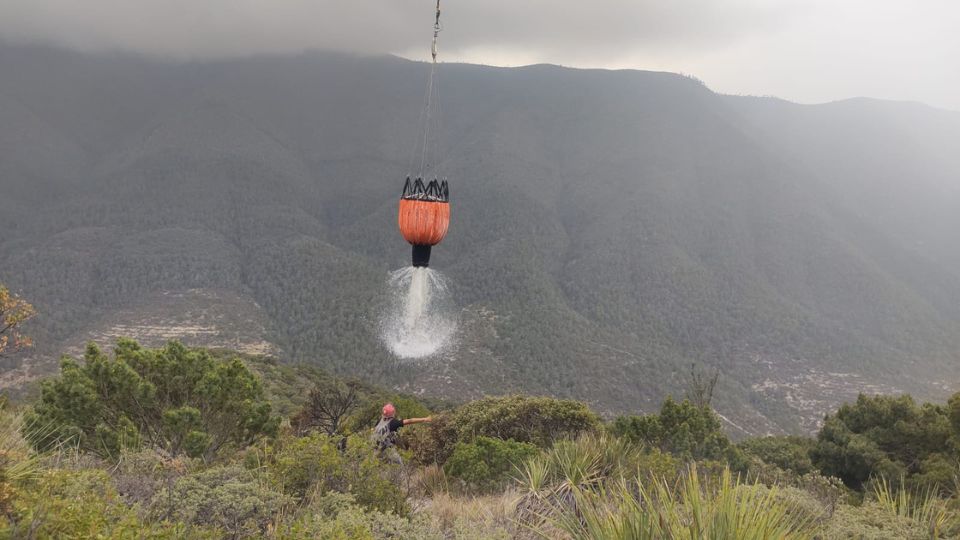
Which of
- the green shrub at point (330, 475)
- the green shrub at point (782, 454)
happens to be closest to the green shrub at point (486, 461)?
the green shrub at point (330, 475)

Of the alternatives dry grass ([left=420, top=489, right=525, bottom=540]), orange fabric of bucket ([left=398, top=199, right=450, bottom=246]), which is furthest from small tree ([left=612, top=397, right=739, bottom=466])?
orange fabric of bucket ([left=398, top=199, right=450, bottom=246])

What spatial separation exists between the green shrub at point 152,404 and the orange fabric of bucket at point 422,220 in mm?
4444

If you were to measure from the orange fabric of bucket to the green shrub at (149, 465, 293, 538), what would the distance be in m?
3.25

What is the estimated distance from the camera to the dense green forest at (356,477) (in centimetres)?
297

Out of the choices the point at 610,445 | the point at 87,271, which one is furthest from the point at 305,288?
the point at 610,445

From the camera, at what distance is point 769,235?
10800cm

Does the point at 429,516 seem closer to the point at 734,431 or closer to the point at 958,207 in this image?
the point at 734,431

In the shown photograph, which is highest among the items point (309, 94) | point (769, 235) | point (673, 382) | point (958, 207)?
point (309, 94)

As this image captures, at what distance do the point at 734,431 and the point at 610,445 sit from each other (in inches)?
1953

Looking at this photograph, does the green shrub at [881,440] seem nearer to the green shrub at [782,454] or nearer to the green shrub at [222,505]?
the green shrub at [782,454]

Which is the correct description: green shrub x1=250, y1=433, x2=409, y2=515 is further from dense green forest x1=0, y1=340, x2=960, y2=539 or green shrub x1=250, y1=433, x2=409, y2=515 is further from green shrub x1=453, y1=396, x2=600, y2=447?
green shrub x1=453, y1=396, x2=600, y2=447

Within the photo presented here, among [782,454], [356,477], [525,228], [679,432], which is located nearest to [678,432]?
[679,432]

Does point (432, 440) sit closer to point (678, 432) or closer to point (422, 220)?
point (422, 220)

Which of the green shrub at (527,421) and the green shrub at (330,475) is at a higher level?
the green shrub at (330,475)
